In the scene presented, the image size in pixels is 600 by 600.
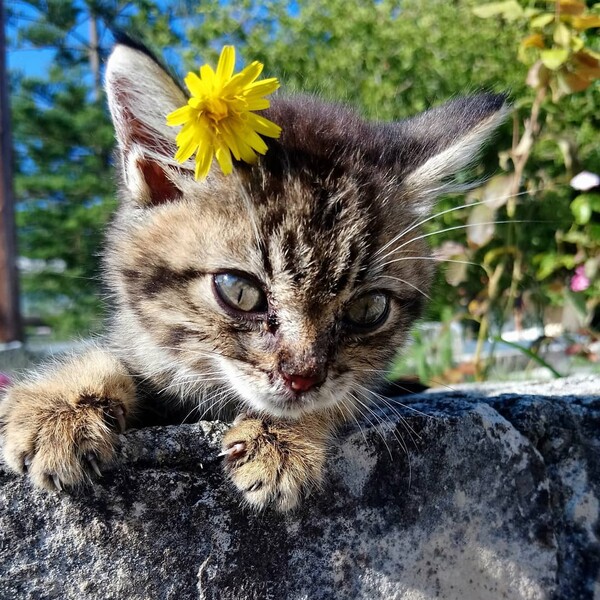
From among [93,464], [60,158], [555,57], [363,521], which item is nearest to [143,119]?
[93,464]

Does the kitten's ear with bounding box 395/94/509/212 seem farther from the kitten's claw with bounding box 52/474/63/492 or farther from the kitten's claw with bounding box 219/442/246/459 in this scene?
the kitten's claw with bounding box 52/474/63/492

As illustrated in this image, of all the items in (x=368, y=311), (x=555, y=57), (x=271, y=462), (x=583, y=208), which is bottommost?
(x=271, y=462)

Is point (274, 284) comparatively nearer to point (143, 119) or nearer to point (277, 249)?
point (277, 249)

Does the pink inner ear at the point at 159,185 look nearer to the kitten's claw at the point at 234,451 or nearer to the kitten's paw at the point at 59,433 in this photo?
Result: the kitten's paw at the point at 59,433

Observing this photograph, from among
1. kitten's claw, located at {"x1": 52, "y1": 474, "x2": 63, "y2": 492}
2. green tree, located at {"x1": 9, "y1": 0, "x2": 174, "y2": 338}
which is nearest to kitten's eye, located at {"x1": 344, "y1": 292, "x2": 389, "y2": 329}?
kitten's claw, located at {"x1": 52, "y1": 474, "x2": 63, "y2": 492}

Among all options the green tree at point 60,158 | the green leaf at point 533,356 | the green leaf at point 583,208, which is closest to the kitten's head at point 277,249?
the green leaf at point 533,356

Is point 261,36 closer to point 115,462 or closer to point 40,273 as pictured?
point 40,273
